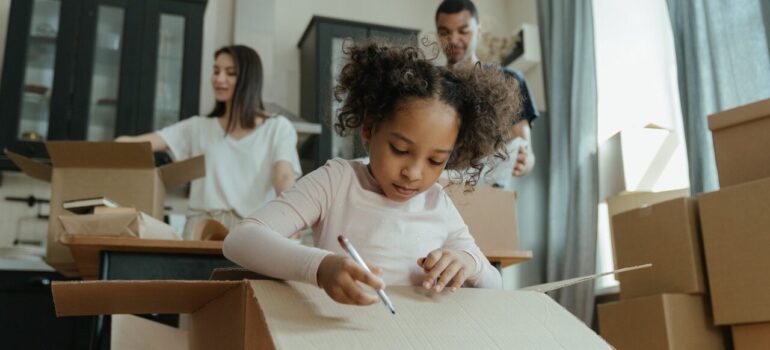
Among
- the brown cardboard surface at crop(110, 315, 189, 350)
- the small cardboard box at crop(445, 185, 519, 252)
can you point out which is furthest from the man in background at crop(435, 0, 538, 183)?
the brown cardboard surface at crop(110, 315, 189, 350)

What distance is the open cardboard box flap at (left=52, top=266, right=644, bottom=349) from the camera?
763 millimetres

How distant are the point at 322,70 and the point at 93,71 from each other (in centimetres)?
110

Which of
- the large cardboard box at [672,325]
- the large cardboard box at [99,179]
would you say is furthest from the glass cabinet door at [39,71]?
the large cardboard box at [672,325]

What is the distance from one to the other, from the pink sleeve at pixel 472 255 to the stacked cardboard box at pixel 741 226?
0.85m

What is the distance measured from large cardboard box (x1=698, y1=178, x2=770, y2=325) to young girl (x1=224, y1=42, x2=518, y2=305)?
2.64 ft

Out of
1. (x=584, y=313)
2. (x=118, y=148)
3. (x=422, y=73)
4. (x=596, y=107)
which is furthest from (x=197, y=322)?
(x=596, y=107)

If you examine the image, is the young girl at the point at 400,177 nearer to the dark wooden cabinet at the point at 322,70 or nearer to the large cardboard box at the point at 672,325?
the large cardboard box at the point at 672,325

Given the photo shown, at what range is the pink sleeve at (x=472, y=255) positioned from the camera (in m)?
1.12

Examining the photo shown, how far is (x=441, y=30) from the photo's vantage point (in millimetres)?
2396

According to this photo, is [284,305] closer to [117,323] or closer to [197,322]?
[197,322]

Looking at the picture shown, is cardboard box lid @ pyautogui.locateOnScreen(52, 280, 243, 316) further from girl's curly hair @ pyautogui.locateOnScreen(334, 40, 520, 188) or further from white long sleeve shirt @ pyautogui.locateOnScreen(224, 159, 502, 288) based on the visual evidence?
girl's curly hair @ pyautogui.locateOnScreen(334, 40, 520, 188)

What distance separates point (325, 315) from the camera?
2.66ft

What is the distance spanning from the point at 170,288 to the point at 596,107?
9.59 feet

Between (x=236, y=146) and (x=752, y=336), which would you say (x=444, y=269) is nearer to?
(x=752, y=336)
